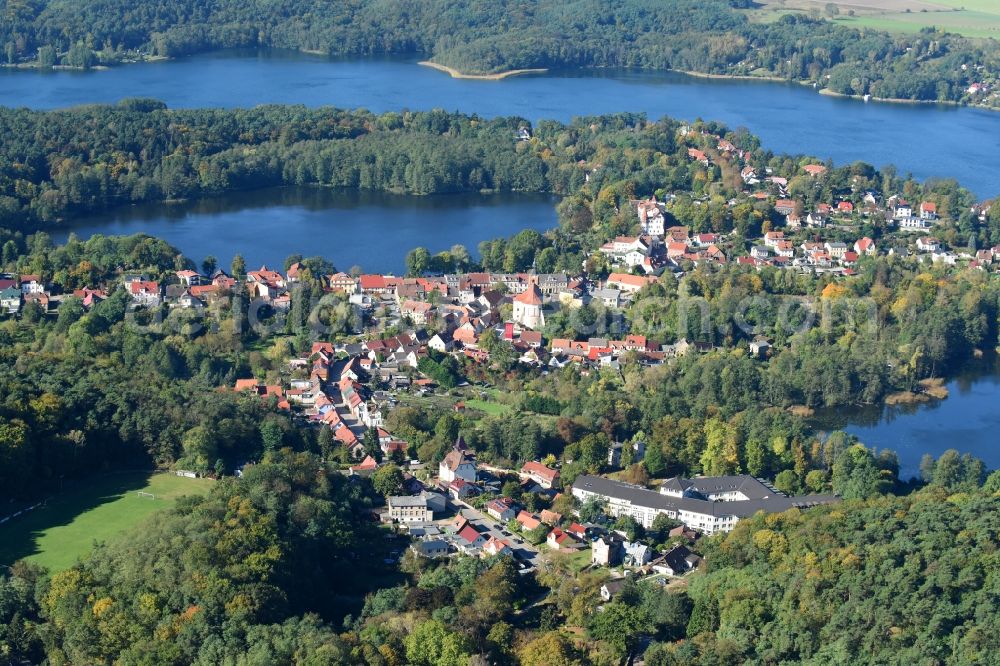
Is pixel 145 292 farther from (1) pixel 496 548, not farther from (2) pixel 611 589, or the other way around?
(2) pixel 611 589

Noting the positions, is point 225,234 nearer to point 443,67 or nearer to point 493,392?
point 493,392

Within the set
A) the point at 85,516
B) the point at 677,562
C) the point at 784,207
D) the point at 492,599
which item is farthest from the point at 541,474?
the point at 784,207

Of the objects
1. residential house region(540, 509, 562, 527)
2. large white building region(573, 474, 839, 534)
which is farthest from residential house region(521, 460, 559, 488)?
residential house region(540, 509, 562, 527)

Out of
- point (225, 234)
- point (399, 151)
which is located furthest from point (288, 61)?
point (225, 234)

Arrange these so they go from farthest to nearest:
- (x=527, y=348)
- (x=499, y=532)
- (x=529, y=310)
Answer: (x=529, y=310), (x=527, y=348), (x=499, y=532)

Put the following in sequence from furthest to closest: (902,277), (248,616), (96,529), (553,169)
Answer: (553,169) < (902,277) < (96,529) < (248,616)

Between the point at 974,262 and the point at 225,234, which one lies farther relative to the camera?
the point at 225,234
